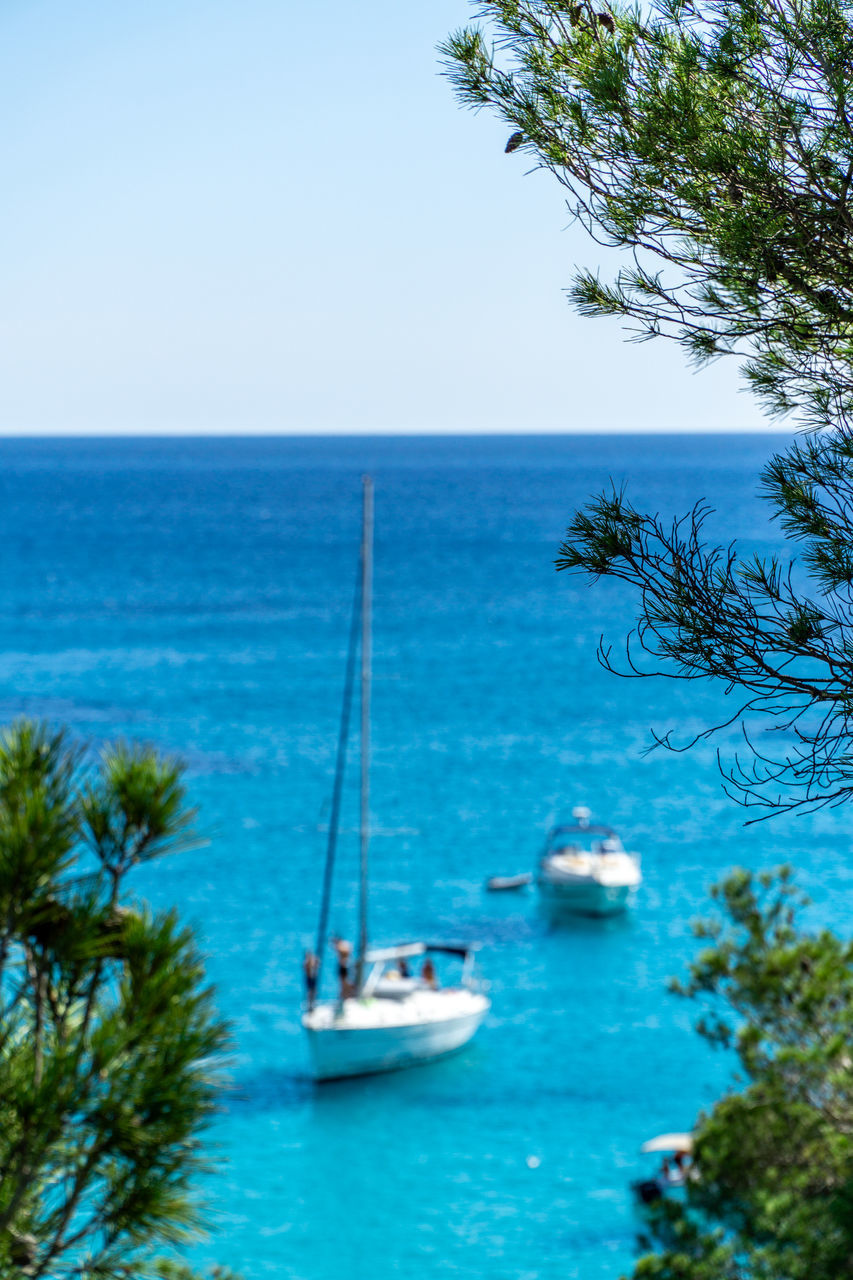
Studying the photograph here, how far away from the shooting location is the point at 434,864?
27.7m

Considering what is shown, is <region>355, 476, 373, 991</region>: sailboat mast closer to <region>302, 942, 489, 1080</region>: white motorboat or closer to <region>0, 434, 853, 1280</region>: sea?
<region>302, 942, 489, 1080</region>: white motorboat

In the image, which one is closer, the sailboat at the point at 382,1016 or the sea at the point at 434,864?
the sea at the point at 434,864

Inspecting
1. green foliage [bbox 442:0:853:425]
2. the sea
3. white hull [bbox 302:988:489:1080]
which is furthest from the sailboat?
green foliage [bbox 442:0:853:425]

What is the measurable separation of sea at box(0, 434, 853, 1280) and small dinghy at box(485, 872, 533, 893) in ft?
1.03

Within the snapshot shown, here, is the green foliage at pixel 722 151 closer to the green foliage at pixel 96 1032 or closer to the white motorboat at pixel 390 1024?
the green foliage at pixel 96 1032

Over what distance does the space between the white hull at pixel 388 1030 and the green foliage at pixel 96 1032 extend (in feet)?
48.8

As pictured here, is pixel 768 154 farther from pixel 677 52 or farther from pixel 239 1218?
pixel 239 1218

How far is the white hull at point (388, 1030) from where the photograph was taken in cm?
1950

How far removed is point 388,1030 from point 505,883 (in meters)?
7.06

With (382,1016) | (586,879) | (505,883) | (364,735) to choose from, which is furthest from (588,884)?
(382,1016)

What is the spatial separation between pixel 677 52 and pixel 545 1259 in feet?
49.3

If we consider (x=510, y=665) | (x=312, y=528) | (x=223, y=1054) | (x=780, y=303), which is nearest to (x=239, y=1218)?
(x=223, y=1054)

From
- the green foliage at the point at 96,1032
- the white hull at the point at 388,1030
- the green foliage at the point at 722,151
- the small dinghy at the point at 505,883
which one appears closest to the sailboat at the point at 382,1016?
the white hull at the point at 388,1030

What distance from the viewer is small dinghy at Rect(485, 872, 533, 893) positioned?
26.3 meters
